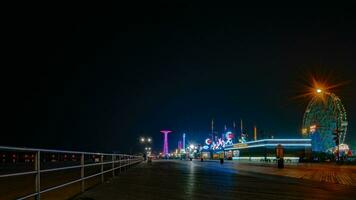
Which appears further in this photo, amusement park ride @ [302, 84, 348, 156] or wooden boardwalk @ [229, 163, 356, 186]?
amusement park ride @ [302, 84, 348, 156]

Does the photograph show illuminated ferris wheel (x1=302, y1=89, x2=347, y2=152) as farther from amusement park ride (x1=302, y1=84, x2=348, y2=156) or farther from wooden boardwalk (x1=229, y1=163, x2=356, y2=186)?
wooden boardwalk (x1=229, y1=163, x2=356, y2=186)

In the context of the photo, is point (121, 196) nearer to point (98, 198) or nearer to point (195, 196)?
point (98, 198)

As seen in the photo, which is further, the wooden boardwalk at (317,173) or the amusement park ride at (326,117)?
the amusement park ride at (326,117)

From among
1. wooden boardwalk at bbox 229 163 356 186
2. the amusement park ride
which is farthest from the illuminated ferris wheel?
wooden boardwalk at bbox 229 163 356 186

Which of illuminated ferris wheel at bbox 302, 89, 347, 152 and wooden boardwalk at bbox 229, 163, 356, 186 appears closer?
wooden boardwalk at bbox 229, 163, 356, 186

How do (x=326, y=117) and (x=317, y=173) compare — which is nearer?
(x=317, y=173)

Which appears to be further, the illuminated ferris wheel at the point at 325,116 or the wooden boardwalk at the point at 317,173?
the illuminated ferris wheel at the point at 325,116

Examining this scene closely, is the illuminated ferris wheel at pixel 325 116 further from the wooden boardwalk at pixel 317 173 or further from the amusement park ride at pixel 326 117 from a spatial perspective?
the wooden boardwalk at pixel 317 173

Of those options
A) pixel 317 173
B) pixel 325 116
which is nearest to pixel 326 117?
pixel 325 116

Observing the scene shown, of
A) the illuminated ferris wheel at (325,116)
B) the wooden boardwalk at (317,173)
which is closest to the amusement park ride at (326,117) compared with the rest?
the illuminated ferris wheel at (325,116)

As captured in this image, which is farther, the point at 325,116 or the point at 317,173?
the point at 325,116

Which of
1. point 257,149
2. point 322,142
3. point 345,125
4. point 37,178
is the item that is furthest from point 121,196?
point 257,149

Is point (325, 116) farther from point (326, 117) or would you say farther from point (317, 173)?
Answer: point (317, 173)

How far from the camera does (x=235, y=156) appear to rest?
158250 millimetres
